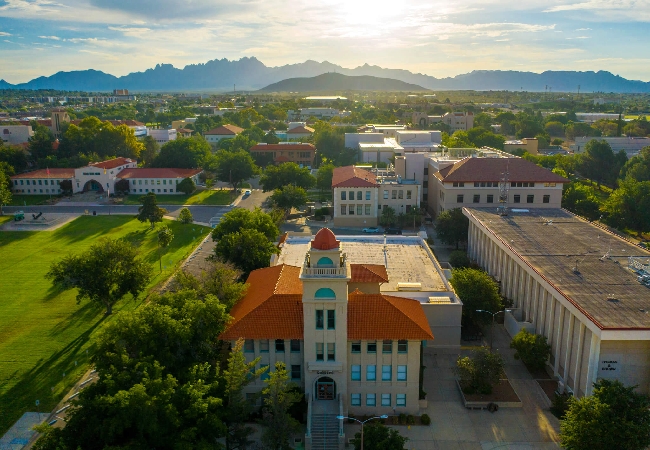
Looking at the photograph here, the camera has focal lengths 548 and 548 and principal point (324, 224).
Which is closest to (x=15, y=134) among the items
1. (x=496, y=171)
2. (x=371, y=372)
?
(x=496, y=171)

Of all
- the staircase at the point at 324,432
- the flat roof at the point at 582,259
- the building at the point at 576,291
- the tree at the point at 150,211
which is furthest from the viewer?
the tree at the point at 150,211

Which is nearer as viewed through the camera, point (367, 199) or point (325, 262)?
point (325, 262)

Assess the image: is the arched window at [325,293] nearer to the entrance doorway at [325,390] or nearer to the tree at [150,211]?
the entrance doorway at [325,390]

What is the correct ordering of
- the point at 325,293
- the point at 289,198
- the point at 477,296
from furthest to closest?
the point at 289,198 < the point at 477,296 < the point at 325,293

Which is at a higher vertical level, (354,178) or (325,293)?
(325,293)

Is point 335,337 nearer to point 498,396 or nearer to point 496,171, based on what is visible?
point 498,396

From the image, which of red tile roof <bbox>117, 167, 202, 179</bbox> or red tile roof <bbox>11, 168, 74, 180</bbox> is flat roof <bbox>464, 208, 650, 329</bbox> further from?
red tile roof <bbox>11, 168, 74, 180</bbox>

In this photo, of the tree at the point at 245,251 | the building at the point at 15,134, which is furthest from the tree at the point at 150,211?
the building at the point at 15,134
